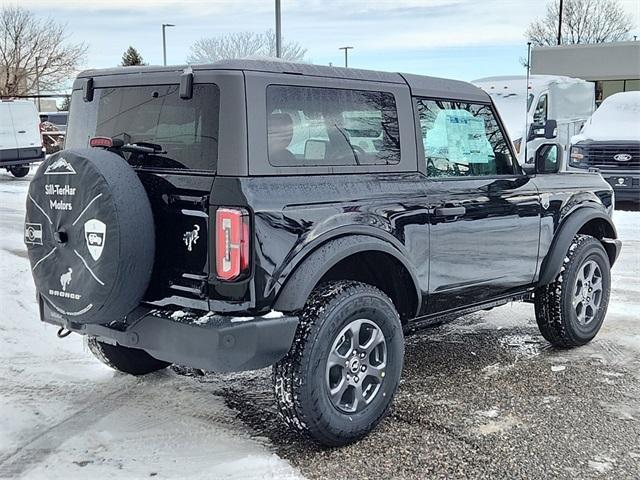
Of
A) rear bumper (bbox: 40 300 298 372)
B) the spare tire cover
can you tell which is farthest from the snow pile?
the spare tire cover

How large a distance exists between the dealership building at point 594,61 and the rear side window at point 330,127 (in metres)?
35.5

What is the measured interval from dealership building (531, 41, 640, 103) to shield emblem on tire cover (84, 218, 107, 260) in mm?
36801

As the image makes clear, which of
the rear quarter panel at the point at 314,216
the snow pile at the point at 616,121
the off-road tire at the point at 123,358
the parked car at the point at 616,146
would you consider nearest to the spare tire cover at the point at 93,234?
the rear quarter panel at the point at 314,216

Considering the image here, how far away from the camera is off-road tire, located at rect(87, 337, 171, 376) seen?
15.2 ft

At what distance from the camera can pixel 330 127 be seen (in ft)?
12.8

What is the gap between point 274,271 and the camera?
3408 mm

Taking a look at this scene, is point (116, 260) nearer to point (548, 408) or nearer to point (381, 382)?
point (381, 382)

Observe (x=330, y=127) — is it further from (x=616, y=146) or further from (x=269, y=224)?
(x=616, y=146)

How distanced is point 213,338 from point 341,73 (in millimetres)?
1630

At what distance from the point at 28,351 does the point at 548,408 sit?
3481 millimetres

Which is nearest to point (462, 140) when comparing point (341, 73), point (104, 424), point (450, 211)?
point (450, 211)

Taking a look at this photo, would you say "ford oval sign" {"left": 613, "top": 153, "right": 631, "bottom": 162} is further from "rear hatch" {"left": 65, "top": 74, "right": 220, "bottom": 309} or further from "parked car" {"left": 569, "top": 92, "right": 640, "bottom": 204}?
"rear hatch" {"left": 65, "top": 74, "right": 220, "bottom": 309}

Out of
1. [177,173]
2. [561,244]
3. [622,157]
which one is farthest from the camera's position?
[622,157]

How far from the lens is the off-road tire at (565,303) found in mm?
5289
